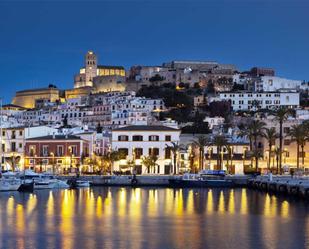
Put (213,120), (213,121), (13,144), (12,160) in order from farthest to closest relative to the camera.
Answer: (213,120), (213,121), (13,144), (12,160)

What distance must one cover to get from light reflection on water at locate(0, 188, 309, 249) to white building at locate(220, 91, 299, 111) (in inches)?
3807

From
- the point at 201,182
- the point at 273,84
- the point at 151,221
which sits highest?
the point at 273,84

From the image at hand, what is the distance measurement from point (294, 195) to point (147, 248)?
1267 inches

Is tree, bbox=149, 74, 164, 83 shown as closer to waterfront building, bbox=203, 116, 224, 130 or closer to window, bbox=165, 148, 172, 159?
waterfront building, bbox=203, 116, 224, 130

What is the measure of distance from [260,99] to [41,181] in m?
96.9

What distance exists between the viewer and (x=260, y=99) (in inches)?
6432

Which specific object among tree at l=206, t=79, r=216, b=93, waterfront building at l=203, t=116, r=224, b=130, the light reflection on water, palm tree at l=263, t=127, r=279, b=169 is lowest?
the light reflection on water

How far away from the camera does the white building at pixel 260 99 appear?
16012 cm

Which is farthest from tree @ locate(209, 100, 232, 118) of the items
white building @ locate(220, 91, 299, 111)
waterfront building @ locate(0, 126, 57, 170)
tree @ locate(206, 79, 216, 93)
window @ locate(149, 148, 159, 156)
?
waterfront building @ locate(0, 126, 57, 170)

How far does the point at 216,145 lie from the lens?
90.9m

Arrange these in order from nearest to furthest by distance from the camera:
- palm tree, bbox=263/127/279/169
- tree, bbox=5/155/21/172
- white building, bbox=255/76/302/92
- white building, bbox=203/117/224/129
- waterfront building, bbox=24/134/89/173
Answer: palm tree, bbox=263/127/279/169 < tree, bbox=5/155/21/172 < waterfront building, bbox=24/134/89/173 < white building, bbox=203/117/224/129 < white building, bbox=255/76/302/92

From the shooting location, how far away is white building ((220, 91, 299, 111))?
16012cm

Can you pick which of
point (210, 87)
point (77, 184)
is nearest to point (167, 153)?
point (77, 184)

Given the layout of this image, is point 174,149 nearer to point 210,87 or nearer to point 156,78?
point 210,87
